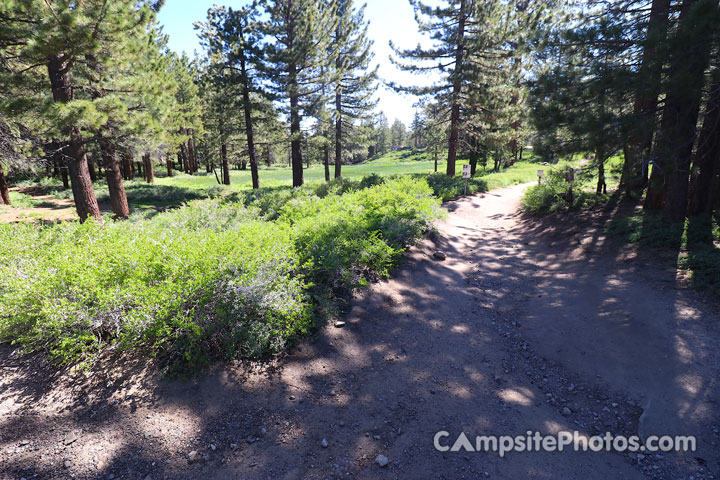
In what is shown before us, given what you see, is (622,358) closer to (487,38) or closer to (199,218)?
(199,218)

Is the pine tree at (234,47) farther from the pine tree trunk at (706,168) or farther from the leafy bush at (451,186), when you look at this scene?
the pine tree trunk at (706,168)

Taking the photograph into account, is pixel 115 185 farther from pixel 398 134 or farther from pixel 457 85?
pixel 398 134

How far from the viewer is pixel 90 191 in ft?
33.0

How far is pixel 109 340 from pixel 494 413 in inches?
174

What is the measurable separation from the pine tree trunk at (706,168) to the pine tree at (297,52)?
1626cm

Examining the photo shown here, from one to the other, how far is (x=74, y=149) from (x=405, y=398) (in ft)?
37.4

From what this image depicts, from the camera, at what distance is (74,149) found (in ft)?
30.8

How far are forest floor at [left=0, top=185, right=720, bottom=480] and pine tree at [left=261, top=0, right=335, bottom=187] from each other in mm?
15919

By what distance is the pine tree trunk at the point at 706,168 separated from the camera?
7.22 meters

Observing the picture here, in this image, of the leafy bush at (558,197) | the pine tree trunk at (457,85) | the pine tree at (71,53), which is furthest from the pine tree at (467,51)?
the pine tree at (71,53)

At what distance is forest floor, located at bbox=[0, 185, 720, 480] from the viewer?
9.27 feet

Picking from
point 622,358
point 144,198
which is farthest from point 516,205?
point 144,198

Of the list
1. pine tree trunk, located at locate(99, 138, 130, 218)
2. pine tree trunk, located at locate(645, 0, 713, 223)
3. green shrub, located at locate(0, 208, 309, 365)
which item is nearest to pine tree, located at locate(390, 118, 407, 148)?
pine tree trunk, located at locate(99, 138, 130, 218)

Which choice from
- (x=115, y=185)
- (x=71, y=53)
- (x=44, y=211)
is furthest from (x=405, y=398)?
(x=44, y=211)
